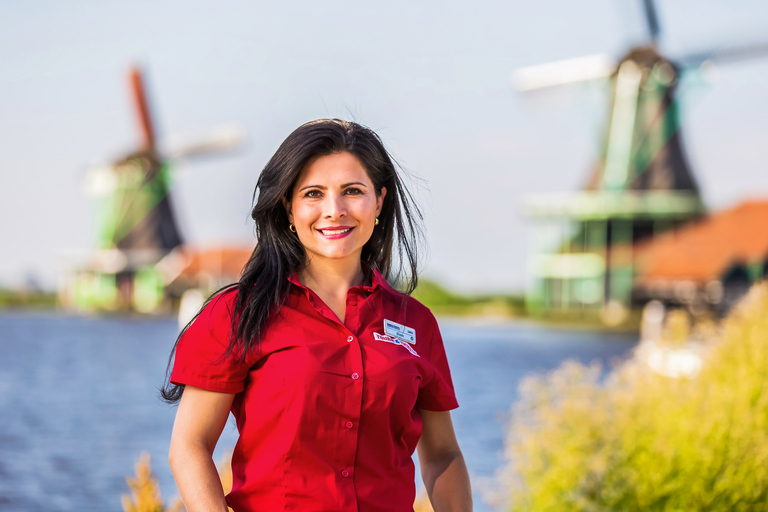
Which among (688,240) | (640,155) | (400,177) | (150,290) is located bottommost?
(150,290)

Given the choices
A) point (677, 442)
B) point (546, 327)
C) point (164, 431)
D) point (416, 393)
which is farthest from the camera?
point (546, 327)

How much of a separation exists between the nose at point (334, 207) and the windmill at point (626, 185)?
3858 cm

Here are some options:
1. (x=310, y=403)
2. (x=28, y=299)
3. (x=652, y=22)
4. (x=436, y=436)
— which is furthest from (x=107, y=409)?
(x=28, y=299)

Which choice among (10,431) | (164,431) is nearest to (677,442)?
(164,431)

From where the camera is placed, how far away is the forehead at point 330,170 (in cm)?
202

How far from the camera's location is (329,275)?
210cm

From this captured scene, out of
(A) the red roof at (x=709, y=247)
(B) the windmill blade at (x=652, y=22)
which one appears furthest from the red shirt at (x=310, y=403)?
(B) the windmill blade at (x=652, y=22)

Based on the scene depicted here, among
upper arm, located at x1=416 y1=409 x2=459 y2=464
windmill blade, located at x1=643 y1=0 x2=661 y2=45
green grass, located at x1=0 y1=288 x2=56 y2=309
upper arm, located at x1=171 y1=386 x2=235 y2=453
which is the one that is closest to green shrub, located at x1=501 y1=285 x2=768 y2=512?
upper arm, located at x1=416 y1=409 x2=459 y2=464

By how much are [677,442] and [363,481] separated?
3.53 m

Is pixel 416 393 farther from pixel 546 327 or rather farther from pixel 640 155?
pixel 546 327

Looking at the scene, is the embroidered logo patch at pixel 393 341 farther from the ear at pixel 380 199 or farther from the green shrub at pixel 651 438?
the green shrub at pixel 651 438

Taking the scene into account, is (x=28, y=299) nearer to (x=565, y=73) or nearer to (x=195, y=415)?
(x=565, y=73)

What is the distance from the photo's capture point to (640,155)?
3875cm

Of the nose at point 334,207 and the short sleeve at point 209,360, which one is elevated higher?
the nose at point 334,207
